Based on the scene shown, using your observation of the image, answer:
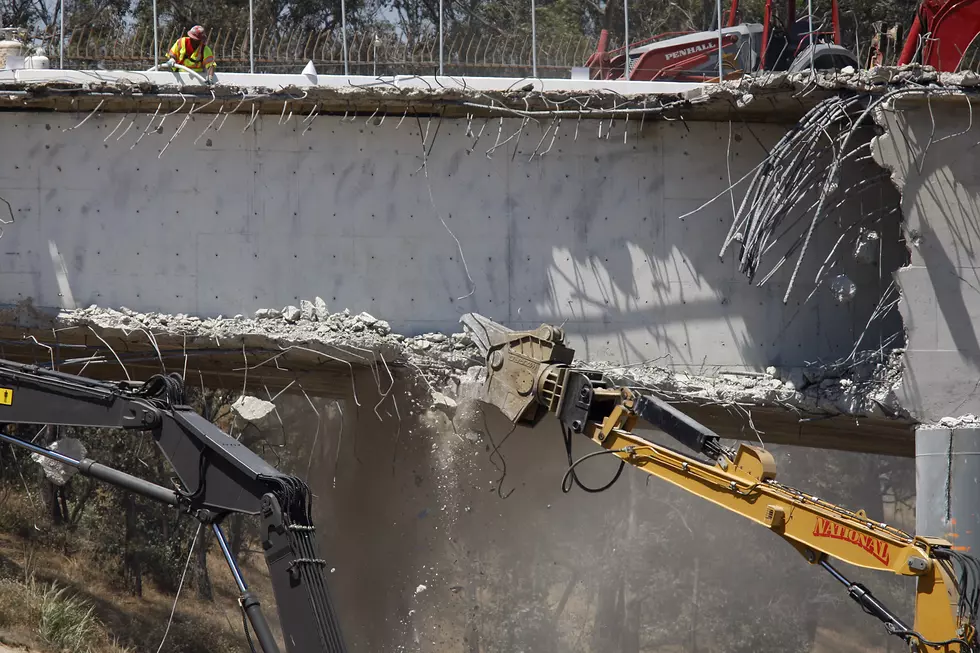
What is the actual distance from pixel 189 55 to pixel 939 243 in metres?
8.78

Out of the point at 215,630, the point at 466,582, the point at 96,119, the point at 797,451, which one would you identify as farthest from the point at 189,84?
the point at 797,451

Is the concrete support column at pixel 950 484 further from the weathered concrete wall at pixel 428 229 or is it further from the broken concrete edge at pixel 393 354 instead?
the weathered concrete wall at pixel 428 229

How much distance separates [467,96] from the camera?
484 inches

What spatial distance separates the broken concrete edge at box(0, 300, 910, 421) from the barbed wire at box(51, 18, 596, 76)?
3.11 meters

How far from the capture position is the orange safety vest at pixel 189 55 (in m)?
12.7

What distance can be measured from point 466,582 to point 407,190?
18.1 feet

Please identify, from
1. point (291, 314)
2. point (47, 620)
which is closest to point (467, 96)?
point (291, 314)

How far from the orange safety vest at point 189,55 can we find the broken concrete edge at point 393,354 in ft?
9.85

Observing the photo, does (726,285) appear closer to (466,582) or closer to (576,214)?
(576,214)

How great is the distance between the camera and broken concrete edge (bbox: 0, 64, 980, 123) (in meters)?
11.7

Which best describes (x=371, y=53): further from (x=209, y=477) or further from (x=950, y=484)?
(x=950, y=484)

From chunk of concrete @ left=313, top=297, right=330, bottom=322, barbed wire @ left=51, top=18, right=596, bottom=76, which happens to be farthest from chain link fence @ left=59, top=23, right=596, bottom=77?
chunk of concrete @ left=313, top=297, right=330, bottom=322

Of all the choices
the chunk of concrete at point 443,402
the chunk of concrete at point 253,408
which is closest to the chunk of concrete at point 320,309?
the chunk of concrete at point 253,408

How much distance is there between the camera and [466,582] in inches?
579
